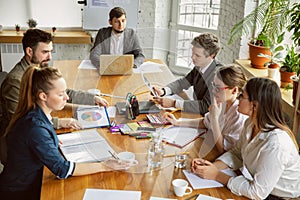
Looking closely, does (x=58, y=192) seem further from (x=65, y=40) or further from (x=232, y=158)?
(x=65, y=40)

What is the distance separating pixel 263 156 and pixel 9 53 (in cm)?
367

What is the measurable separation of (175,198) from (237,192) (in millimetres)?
265

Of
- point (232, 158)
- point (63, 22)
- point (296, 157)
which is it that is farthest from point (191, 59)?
point (63, 22)

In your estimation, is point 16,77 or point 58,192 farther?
point 16,77

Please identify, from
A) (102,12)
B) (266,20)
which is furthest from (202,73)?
(102,12)

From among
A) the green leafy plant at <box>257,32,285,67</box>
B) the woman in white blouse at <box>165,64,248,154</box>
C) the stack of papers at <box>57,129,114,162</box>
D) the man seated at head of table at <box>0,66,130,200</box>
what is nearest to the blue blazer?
the man seated at head of table at <box>0,66,130,200</box>

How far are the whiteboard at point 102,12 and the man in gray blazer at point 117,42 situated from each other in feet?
3.31

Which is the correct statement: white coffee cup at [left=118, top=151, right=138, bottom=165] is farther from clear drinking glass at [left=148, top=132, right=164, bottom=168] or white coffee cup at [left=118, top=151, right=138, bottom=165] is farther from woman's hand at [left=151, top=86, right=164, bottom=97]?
woman's hand at [left=151, top=86, right=164, bottom=97]

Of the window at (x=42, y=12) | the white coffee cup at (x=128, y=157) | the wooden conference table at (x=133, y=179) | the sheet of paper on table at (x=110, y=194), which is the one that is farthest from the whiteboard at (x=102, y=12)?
the sheet of paper on table at (x=110, y=194)

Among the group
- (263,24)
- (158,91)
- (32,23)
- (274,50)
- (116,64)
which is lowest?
(158,91)

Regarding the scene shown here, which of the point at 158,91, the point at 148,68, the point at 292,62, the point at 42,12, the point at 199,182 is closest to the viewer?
the point at 199,182

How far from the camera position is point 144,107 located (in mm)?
2387

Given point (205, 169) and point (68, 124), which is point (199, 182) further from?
point (68, 124)

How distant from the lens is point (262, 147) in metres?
1.61
